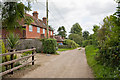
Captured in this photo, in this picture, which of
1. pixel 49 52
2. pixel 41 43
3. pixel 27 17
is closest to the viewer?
pixel 27 17

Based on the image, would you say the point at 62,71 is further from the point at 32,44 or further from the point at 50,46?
the point at 32,44

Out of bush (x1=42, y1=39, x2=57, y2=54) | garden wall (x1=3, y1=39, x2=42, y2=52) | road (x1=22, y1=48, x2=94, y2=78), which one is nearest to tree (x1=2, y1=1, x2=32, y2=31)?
road (x1=22, y1=48, x2=94, y2=78)

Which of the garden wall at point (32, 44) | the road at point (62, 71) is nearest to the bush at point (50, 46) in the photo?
the garden wall at point (32, 44)

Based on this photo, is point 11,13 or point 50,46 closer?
point 11,13

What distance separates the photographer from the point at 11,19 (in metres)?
4.55

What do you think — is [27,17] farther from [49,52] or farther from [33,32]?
[33,32]

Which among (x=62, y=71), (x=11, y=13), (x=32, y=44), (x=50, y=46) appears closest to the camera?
(x=11, y=13)

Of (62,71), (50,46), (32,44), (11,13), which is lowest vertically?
(62,71)

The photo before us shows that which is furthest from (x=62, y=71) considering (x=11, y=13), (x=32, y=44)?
(x=32, y=44)

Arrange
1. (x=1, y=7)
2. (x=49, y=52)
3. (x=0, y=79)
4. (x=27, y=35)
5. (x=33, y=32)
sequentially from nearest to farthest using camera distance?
1. (x=1, y=7)
2. (x=0, y=79)
3. (x=49, y=52)
4. (x=27, y=35)
5. (x=33, y=32)

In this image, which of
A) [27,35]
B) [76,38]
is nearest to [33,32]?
[27,35]

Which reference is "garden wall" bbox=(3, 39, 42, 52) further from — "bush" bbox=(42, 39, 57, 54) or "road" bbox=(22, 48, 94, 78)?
"road" bbox=(22, 48, 94, 78)

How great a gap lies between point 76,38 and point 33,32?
39.2 meters

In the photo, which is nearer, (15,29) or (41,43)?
(15,29)
